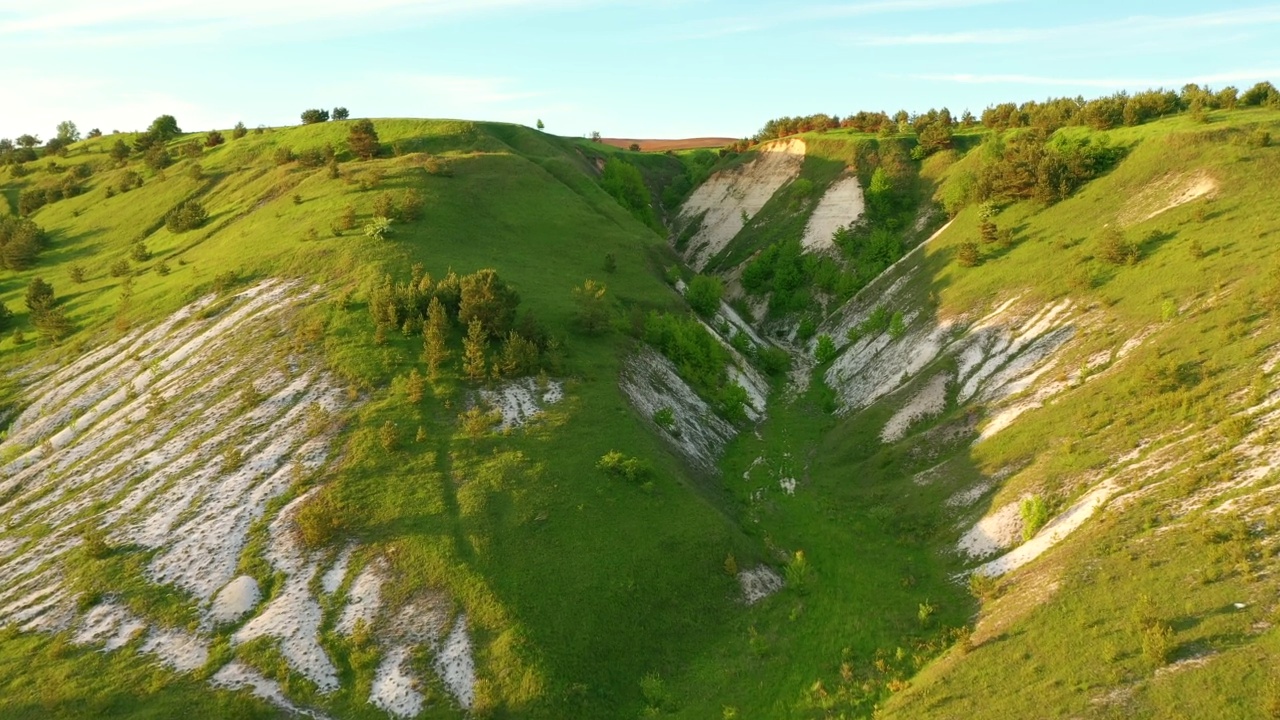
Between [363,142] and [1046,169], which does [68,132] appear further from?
[1046,169]

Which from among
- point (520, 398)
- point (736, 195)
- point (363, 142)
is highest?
point (363, 142)

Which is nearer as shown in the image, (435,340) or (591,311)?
(435,340)

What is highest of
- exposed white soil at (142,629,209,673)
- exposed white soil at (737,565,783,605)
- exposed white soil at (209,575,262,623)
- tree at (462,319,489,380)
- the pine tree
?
tree at (462,319,489,380)

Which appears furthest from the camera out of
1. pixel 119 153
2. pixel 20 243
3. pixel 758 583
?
pixel 119 153

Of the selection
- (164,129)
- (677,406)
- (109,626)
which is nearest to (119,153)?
(164,129)

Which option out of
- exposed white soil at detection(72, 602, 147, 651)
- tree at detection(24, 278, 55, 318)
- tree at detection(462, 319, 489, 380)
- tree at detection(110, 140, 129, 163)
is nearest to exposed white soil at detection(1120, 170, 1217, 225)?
tree at detection(462, 319, 489, 380)

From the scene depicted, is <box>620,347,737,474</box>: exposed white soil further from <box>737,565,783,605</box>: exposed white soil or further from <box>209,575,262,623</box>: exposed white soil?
<box>209,575,262,623</box>: exposed white soil

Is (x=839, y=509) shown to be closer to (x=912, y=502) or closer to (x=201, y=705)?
(x=912, y=502)

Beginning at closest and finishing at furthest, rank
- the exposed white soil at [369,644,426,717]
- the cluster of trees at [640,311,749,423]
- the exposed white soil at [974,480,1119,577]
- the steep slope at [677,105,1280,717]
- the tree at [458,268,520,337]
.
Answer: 1. the steep slope at [677,105,1280,717]
2. the exposed white soil at [369,644,426,717]
3. the exposed white soil at [974,480,1119,577]
4. the tree at [458,268,520,337]
5. the cluster of trees at [640,311,749,423]
